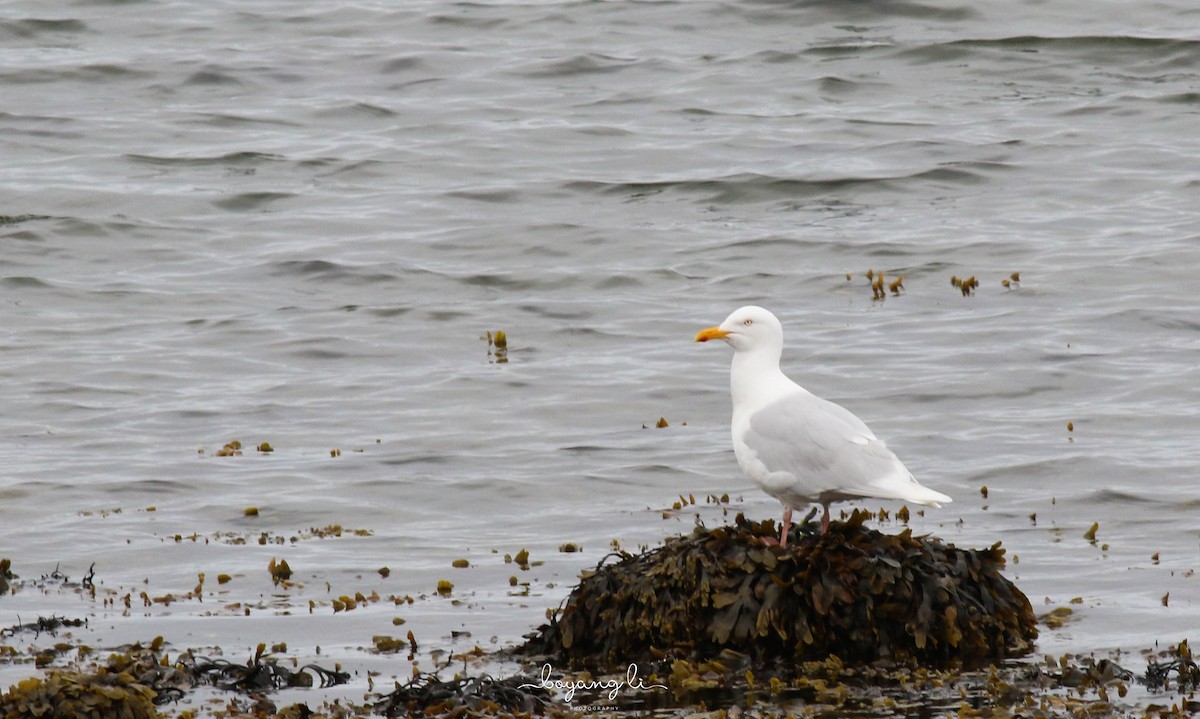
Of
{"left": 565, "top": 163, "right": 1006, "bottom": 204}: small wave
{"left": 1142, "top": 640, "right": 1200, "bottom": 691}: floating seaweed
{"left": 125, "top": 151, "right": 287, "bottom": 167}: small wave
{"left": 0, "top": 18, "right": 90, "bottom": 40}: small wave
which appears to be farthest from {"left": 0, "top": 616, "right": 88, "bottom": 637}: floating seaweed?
{"left": 0, "top": 18, "right": 90, "bottom": 40}: small wave

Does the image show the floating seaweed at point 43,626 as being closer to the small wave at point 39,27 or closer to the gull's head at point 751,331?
the gull's head at point 751,331

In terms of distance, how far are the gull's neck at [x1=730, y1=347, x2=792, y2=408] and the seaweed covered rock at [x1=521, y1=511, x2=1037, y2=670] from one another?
2.05 feet

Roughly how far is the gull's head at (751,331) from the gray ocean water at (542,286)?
1599 millimetres

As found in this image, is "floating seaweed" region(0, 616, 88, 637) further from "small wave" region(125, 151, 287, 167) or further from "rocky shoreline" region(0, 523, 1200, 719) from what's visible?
"small wave" region(125, 151, 287, 167)

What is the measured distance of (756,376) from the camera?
25.5 ft

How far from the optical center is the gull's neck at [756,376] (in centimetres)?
775

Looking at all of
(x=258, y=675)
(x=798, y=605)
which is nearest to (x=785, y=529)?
(x=798, y=605)

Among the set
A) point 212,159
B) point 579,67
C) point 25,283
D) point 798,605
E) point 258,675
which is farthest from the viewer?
point 579,67

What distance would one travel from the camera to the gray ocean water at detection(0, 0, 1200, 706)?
9.73 m

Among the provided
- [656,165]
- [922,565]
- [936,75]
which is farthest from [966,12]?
[922,565]

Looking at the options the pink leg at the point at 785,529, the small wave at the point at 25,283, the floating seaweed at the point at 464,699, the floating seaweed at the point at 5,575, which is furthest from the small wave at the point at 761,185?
the floating seaweed at the point at 464,699

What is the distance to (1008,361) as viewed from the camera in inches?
548

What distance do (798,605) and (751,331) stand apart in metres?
1.35

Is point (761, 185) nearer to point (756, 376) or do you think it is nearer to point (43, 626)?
point (756, 376)
